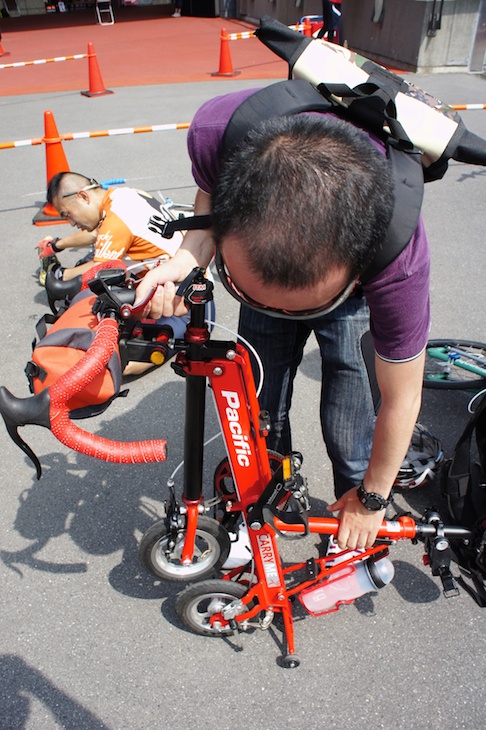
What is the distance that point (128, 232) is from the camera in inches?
147

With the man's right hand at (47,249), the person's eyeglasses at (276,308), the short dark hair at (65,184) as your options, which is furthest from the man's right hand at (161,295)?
the man's right hand at (47,249)

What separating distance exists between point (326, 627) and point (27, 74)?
1555cm

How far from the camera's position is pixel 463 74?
11.1 metres

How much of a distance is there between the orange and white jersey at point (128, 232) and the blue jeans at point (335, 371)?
184 cm

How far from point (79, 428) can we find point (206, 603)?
114cm

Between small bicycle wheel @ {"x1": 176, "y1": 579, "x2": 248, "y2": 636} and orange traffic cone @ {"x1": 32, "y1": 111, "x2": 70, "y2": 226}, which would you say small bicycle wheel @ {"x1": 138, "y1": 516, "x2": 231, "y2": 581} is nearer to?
small bicycle wheel @ {"x1": 176, "y1": 579, "x2": 248, "y2": 636}

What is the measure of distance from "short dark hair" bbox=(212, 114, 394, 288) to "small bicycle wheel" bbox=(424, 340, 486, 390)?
2.38 m

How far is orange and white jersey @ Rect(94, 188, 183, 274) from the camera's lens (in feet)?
12.2

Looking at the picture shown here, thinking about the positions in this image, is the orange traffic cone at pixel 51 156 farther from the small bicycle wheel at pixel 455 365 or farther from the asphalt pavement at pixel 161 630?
the small bicycle wheel at pixel 455 365

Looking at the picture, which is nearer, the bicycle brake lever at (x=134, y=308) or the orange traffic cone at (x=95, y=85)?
the bicycle brake lever at (x=134, y=308)

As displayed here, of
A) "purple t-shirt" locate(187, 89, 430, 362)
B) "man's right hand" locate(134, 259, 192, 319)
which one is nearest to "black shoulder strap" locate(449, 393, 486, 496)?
"purple t-shirt" locate(187, 89, 430, 362)

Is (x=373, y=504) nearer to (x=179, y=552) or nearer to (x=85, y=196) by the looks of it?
(x=179, y=552)

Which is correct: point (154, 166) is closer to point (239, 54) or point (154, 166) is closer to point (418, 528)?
point (418, 528)

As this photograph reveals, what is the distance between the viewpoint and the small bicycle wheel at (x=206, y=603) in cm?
194
